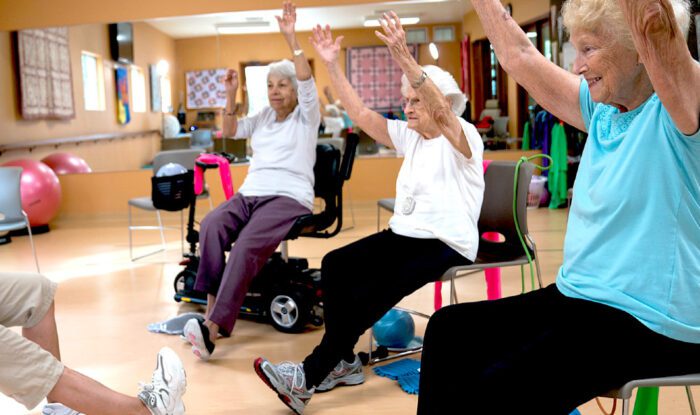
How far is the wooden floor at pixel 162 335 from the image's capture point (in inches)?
98.8

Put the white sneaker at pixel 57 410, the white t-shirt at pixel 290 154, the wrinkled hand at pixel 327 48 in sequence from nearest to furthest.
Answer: the white sneaker at pixel 57 410 < the wrinkled hand at pixel 327 48 < the white t-shirt at pixel 290 154

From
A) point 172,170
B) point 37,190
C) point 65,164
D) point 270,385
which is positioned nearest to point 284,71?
point 172,170

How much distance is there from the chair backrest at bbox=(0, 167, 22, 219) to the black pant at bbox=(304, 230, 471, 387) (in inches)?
105

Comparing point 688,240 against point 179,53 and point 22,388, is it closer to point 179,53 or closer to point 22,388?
point 22,388

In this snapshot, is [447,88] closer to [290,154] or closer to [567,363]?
[290,154]

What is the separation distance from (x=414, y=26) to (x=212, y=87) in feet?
7.20

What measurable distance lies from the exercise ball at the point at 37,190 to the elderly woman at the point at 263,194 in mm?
3241

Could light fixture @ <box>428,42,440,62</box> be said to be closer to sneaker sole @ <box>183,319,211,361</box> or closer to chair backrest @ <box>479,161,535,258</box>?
chair backrest @ <box>479,161,535,258</box>

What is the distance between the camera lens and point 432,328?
156 centimetres

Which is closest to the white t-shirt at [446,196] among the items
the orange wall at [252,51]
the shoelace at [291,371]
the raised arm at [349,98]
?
the raised arm at [349,98]

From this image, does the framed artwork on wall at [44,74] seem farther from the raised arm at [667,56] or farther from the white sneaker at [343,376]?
the raised arm at [667,56]

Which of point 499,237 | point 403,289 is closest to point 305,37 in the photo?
point 499,237

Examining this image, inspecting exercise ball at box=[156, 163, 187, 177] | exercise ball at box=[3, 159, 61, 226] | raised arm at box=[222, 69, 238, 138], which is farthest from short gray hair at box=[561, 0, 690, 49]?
exercise ball at box=[3, 159, 61, 226]

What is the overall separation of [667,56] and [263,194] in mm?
2495
